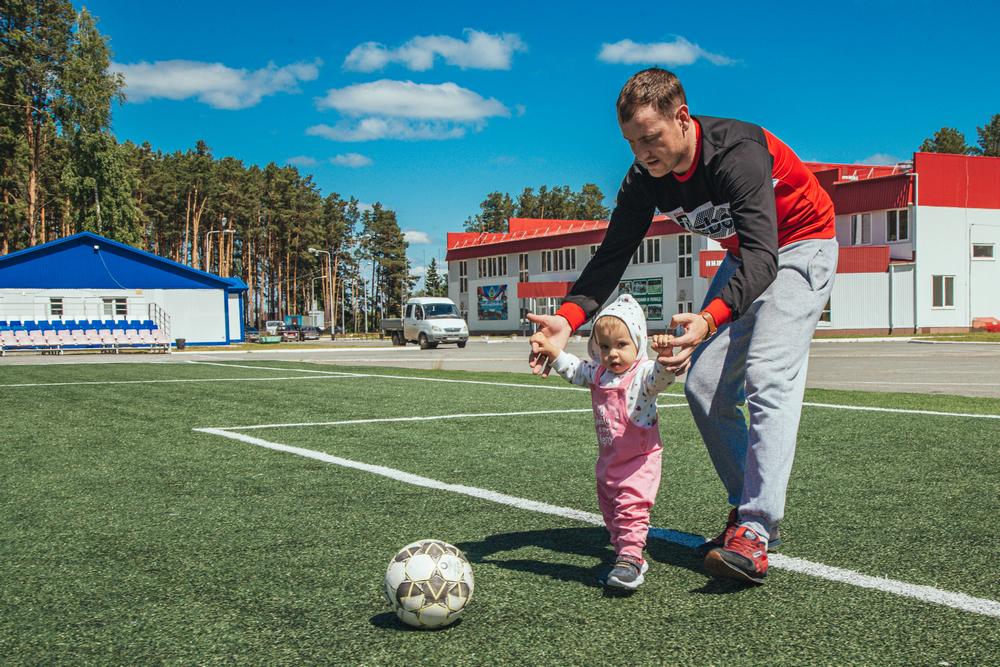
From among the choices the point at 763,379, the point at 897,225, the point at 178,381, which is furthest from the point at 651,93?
the point at 897,225

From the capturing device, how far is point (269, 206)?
3693 inches

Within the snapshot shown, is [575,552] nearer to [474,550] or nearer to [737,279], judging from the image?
[474,550]

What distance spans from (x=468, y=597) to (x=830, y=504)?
2.41 m

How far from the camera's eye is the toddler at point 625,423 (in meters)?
3.20

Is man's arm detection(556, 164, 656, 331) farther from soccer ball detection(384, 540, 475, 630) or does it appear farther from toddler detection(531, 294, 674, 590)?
soccer ball detection(384, 540, 475, 630)

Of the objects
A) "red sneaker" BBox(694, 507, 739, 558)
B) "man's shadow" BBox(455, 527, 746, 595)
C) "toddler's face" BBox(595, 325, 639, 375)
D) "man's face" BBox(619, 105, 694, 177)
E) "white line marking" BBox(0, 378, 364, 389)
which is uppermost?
"man's face" BBox(619, 105, 694, 177)

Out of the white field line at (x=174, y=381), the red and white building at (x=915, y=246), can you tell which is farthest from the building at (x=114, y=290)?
the white field line at (x=174, y=381)

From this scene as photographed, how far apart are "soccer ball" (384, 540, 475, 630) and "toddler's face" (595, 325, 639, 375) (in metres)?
0.89

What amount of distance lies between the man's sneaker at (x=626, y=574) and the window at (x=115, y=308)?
46.4 metres

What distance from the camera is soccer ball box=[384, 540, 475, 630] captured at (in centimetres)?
279

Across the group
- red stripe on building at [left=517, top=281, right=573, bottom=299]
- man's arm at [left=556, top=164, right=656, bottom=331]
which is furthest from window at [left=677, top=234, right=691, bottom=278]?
man's arm at [left=556, top=164, right=656, bottom=331]

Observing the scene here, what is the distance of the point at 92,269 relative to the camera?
4459 centimetres

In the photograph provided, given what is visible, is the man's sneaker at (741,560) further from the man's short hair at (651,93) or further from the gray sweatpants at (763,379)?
the man's short hair at (651,93)

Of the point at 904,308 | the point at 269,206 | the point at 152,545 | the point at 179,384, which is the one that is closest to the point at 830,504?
the point at 152,545
